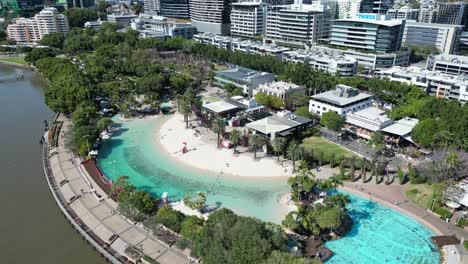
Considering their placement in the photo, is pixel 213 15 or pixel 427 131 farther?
pixel 213 15

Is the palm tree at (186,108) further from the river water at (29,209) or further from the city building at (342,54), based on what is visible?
the city building at (342,54)

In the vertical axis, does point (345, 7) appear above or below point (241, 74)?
above

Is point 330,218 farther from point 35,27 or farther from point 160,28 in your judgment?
point 35,27

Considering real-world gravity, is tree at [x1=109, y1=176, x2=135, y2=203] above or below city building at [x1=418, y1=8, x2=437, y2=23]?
below

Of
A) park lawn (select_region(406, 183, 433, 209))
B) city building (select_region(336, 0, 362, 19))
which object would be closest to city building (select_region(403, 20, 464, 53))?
city building (select_region(336, 0, 362, 19))

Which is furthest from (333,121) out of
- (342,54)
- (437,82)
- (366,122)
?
(342,54)

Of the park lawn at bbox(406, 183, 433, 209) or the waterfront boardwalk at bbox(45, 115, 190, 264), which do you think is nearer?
the waterfront boardwalk at bbox(45, 115, 190, 264)

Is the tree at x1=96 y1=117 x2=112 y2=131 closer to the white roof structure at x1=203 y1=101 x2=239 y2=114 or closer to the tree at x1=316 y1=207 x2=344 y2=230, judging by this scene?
the white roof structure at x1=203 y1=101 x2=239 y2=114
